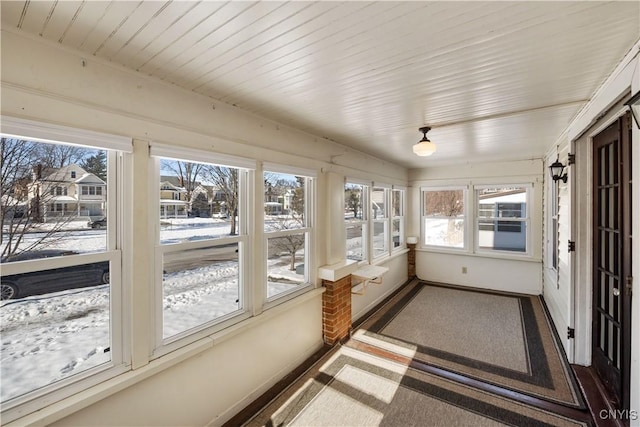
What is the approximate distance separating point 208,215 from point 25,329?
1.14 m

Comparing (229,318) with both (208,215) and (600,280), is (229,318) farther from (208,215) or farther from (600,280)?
(600,280)

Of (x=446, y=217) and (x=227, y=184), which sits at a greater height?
(x=227, y=184)

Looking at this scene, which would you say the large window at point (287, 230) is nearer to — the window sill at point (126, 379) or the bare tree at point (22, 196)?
the window sill at point (126, 379)

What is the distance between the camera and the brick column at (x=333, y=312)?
10.5 ft

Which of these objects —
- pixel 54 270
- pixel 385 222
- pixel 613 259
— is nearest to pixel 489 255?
pixel 385 222

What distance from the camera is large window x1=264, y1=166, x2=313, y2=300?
105 inches

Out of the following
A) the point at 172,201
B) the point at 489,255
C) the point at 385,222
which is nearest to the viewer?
the point at 172,201

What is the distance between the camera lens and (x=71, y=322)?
150cm

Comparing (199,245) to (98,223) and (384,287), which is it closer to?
(98,223)

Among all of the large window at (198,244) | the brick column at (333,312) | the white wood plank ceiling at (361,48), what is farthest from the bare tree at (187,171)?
the brick column at (333,312)

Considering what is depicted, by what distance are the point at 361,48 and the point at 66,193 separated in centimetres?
175

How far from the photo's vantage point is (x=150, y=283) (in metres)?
1.75

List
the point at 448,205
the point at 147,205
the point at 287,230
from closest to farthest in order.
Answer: the point at 147,205, the point at 287,230, the point at 448,205

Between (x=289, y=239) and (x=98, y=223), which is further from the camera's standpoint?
(x=289, y=239)
